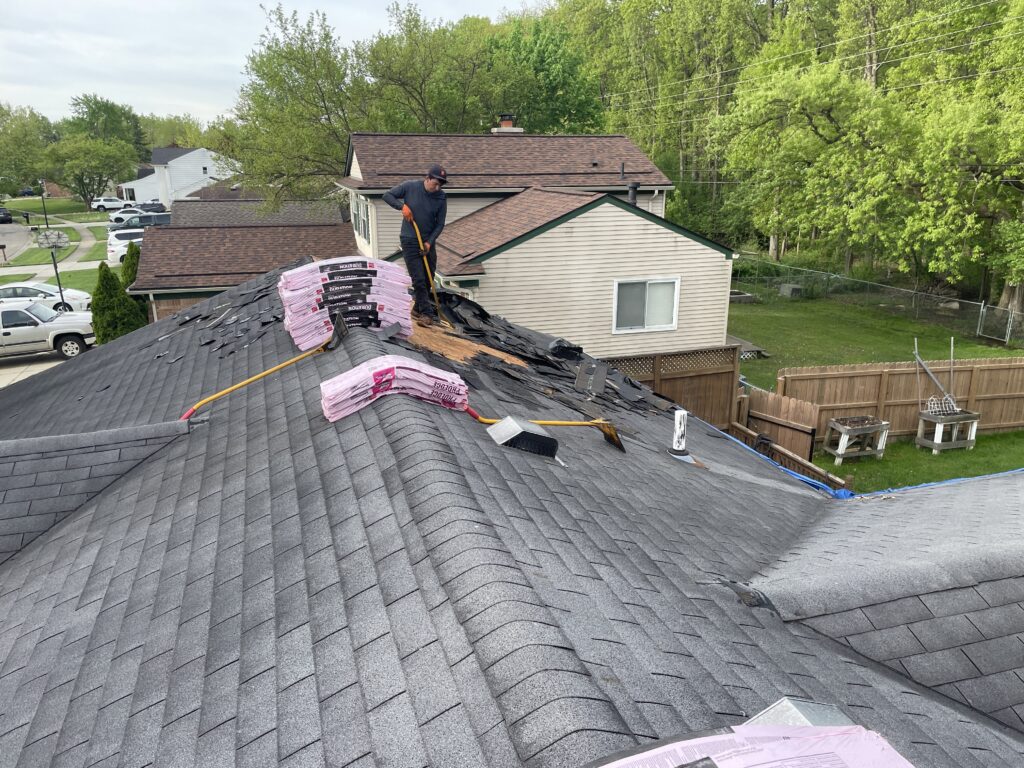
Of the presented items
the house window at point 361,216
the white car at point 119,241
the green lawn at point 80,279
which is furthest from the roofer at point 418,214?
the white car at point 119,241

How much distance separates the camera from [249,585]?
3676 millimetres

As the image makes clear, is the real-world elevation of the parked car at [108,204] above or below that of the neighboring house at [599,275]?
above

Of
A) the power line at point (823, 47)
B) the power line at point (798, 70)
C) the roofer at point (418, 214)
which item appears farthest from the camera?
the power line at point (823, 47)

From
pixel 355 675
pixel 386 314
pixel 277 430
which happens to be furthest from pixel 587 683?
pixel 386 314

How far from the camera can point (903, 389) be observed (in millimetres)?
17719

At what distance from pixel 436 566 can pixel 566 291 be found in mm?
14352

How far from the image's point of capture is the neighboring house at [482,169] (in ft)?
72.0

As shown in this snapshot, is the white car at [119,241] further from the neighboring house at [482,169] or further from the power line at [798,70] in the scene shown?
the power line at [798,70]

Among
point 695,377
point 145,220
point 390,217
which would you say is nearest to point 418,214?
point 695,377

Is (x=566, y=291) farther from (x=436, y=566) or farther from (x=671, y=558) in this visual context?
(x=436, y=566)

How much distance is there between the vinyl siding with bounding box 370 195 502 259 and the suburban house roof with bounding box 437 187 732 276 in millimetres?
2029

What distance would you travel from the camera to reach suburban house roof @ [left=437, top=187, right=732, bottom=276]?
16.4 metres

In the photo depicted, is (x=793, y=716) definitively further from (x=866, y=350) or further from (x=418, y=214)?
(x=866, y=350)

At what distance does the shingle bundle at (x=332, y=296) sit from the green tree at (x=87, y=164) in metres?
82.0
